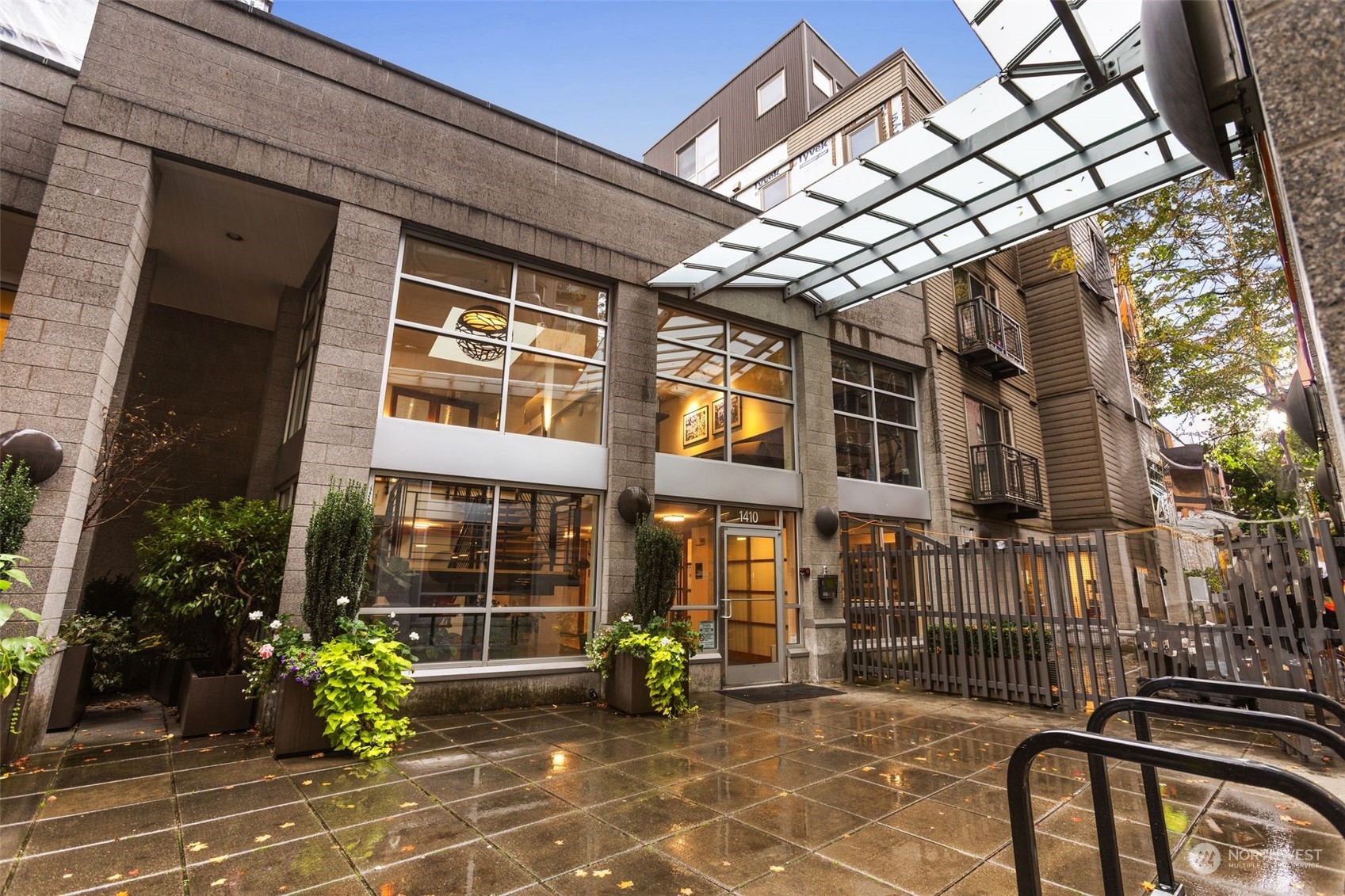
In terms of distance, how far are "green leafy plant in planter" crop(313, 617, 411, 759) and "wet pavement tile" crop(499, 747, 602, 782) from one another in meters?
1.19

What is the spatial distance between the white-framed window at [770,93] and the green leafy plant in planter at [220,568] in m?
18.7

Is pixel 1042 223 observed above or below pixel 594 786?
above

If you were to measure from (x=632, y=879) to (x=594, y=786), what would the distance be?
1.47 meters

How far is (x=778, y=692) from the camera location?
860 cm

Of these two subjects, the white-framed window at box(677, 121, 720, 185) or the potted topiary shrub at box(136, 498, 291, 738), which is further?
the white-framed window at box(677, 121, 720, 185)

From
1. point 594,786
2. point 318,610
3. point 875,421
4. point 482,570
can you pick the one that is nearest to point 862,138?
point 875,421

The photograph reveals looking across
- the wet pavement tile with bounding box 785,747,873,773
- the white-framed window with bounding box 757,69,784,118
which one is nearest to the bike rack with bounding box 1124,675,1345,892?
the wet pavement tile with bounding box 785,747,873,773

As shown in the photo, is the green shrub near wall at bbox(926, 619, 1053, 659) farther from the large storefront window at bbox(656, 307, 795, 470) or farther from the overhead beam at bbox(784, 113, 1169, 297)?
the overhead beam at bbox(784, 113, 1169, 297)

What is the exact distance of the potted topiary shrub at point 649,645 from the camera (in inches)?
275

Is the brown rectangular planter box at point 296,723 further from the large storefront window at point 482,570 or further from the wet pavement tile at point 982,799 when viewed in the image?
the wet pavement tile at point 982,799

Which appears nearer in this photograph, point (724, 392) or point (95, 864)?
point (95, 864)

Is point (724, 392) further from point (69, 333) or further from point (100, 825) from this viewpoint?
point (100, 825)

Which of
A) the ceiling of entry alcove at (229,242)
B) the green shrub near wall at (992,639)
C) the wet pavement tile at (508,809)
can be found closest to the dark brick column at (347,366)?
the ceiling of entry alcove at (229,242)

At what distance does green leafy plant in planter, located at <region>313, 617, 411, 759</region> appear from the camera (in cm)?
524
